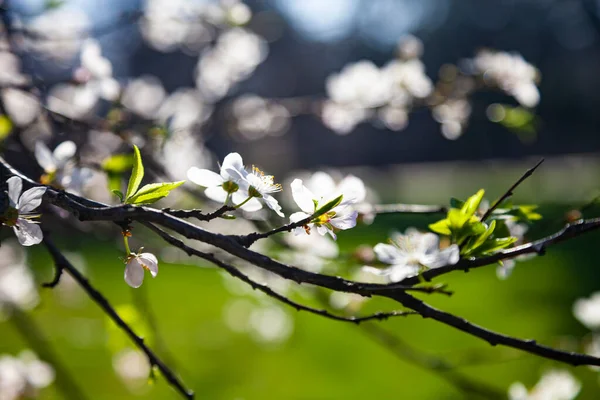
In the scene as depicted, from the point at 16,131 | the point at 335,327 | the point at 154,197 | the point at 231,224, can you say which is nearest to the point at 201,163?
the point at 231,224

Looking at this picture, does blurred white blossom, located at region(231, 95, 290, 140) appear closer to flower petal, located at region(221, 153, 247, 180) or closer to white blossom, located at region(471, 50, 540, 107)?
white blossom, located at region(471, 50, 540, 107)

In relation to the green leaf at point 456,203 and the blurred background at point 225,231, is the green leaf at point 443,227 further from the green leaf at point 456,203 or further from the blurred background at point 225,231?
the blurred background at point 225,231

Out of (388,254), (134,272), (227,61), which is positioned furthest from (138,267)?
(227,61)

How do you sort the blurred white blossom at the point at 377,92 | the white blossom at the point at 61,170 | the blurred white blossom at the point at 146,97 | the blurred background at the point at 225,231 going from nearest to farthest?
1. the white blossom at the point at 61,170
2. the blurred background at the point at 225,231
3. the blurred white blossom at the point at 377,92
4. the blurred white blossom at the point at 146,97

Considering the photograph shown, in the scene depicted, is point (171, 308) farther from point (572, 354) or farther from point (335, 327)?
point (572, 354)

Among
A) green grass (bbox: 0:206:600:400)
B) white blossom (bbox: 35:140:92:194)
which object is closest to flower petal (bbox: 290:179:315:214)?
white blossom (bbox: 35:140:92:194)

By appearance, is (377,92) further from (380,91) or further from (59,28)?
(59,28)

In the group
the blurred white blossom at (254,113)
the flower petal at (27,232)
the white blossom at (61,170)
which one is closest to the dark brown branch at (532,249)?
the flower petal at (27,232)
